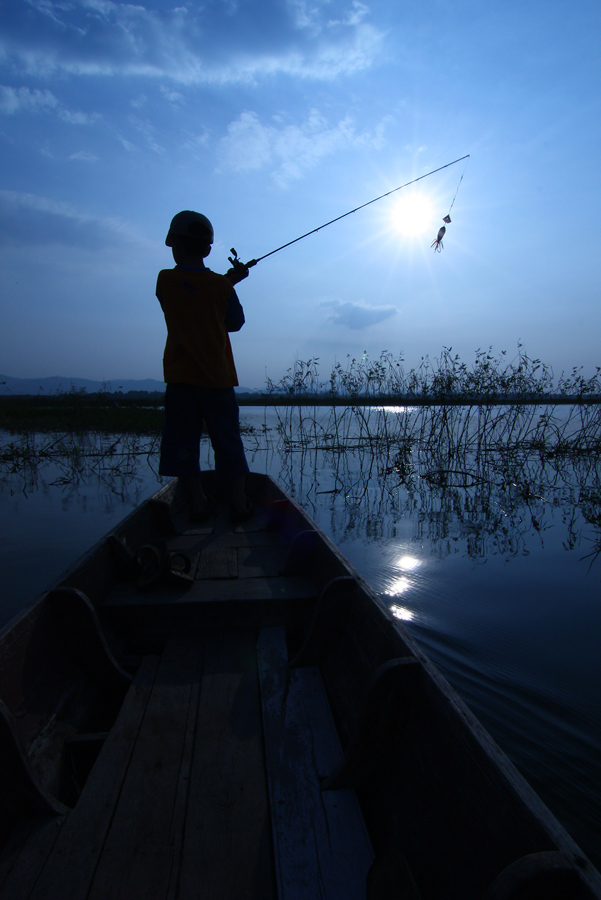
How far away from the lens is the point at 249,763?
124 centimetres

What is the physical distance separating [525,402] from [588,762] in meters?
7.17

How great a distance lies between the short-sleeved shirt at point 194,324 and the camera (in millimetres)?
2951

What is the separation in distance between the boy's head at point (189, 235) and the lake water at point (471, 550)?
7.85ft

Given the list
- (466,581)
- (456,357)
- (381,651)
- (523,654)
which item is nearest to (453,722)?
(381,651)

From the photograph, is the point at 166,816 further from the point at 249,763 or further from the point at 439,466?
the point at 439,466

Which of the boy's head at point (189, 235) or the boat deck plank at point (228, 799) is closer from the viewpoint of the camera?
the boat deck plank at point (228, 799)

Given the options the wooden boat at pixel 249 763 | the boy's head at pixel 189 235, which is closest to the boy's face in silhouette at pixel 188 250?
the boy's head at pixel 189 235

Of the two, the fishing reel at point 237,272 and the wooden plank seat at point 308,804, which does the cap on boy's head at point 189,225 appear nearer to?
the fishing reel at point 237,272

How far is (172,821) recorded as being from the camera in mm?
1068

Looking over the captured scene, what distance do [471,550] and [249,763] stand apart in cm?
324

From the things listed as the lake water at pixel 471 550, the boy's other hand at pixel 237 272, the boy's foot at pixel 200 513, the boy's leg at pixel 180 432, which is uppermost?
the boy's other hand at pixel 237 272

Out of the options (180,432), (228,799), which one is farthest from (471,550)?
(228,799)

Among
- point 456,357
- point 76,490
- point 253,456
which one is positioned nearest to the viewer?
point 76,490

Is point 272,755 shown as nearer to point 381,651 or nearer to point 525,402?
point 381,651
